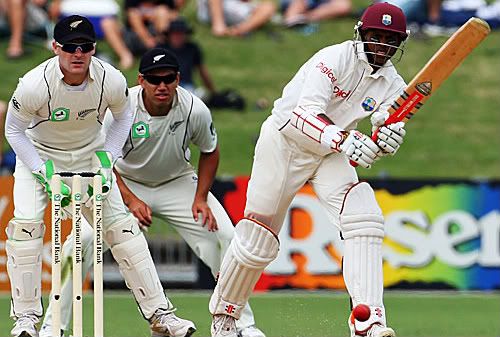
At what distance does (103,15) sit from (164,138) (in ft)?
20.6

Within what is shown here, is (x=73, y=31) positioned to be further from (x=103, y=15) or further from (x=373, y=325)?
(x=103, y=15)

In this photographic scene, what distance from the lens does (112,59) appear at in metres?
12.9

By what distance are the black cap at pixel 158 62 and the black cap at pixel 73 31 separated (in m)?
0.68

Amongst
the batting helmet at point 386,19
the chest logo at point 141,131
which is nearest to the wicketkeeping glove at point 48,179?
the chest logo at point 141,131

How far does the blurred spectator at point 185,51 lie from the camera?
37.1 ft

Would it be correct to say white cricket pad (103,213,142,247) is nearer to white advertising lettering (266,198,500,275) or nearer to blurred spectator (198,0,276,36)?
white advertising lettering (266,198,500,275)

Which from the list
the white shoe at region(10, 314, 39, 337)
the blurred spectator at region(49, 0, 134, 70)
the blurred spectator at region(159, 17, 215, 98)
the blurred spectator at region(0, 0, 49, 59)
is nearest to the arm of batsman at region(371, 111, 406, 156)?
the white shoe at region(10, 314, 39, 337)

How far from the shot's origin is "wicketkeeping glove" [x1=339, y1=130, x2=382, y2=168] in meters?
5.35

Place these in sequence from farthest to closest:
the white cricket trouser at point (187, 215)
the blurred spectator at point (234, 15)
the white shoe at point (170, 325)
A: 1. the blurred spectator at point (234, 15)
2. the white cricket trouser at point (187, 215)
3. the white shoe at point (170, 325)

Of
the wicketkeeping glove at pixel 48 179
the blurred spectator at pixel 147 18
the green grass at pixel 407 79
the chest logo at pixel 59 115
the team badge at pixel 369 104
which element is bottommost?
the green grass at pixel 407 79

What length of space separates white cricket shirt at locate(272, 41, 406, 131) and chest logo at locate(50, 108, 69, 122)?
100 centimetres

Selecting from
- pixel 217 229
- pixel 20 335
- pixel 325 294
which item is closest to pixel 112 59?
pixel 325 294

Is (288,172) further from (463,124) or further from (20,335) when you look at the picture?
(463,124)

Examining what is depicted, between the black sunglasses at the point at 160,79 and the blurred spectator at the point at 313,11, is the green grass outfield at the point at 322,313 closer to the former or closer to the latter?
the black sunglasses at the point at 160,79
